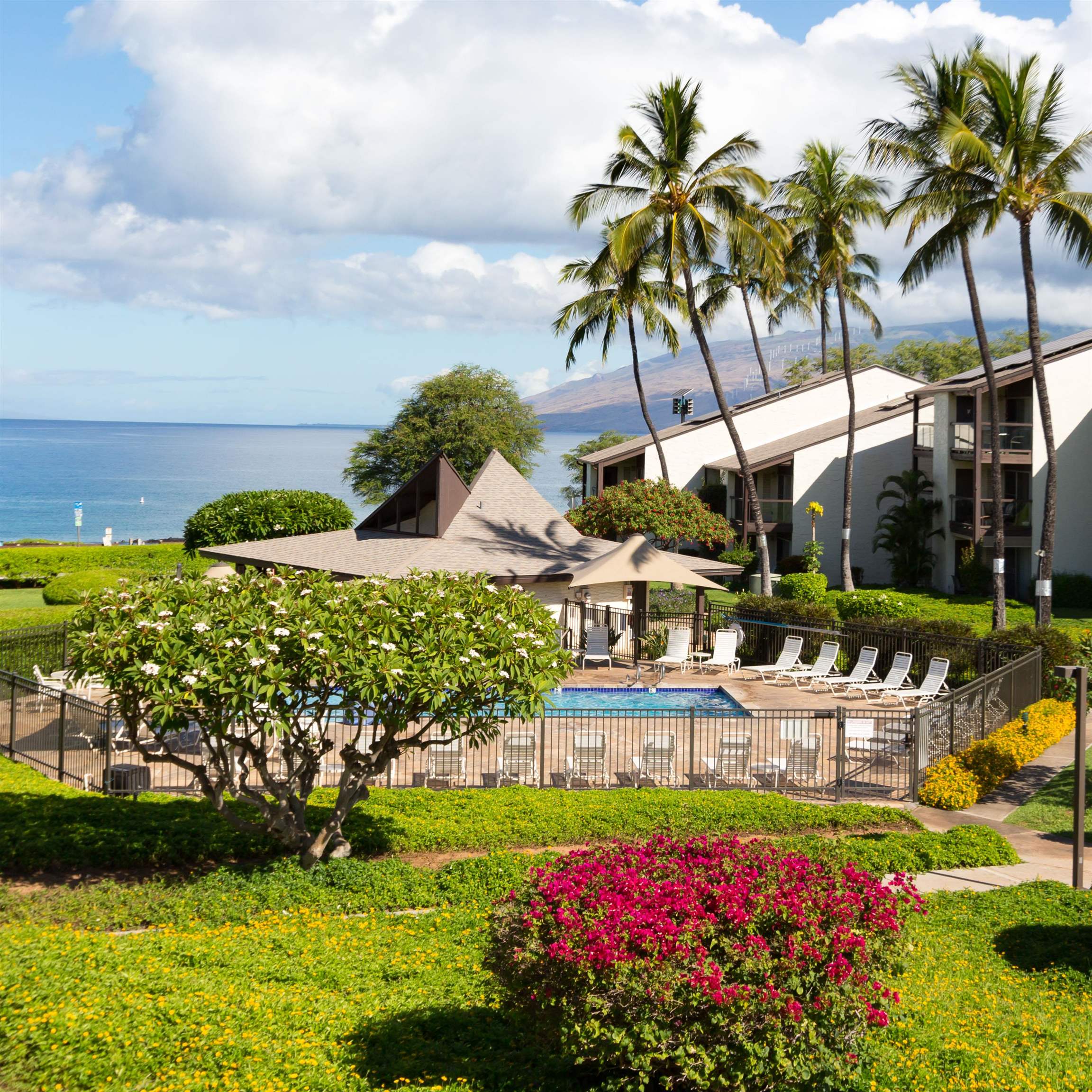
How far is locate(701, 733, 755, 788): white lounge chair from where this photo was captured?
1573 centimetres

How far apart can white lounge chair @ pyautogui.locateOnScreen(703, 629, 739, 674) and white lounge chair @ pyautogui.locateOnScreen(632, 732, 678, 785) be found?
957 cm

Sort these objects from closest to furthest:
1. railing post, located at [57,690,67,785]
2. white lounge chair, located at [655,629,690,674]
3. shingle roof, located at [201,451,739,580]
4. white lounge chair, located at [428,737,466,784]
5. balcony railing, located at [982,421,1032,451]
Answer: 1. railing post, located at [57,690,67,785]
2. white lounge chair, located at [428,737,466,784]
3. white lounge chair, located at [655,629,690,674]
4. shingle roof, located at [201,451,739,580]
5. balcony railing, located at [982,421,1032,451]

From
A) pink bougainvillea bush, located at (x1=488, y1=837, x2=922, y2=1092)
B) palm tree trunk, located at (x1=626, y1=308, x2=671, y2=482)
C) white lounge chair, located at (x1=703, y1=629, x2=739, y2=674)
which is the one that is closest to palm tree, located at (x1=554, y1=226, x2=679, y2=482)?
palm tree trunk, located at (x1=626, y1=308, x2=671, y2=482)

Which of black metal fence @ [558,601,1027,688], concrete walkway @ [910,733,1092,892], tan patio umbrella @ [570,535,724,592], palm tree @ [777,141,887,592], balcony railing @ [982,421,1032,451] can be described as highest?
palm tree @ [777,141,887,592]

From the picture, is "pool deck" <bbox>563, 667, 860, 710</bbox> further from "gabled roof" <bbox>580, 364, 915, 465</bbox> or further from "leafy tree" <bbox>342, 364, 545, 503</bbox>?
"leafy tree" <bbox>342, 364, 545, 503</bbox>

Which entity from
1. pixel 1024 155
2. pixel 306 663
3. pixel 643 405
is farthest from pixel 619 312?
pixel 306 663

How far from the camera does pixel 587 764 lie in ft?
51.8

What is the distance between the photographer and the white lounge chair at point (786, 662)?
24.6 metres

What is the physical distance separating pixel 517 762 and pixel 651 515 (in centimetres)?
1889

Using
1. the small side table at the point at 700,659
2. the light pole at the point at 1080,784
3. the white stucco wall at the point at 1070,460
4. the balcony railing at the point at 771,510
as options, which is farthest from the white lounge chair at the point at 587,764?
the balcony railing at the point at 771,510

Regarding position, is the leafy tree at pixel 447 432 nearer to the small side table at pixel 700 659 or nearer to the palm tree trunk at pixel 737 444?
the palm tree trunk at pixel 737 444

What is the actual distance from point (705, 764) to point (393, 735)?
23.1 feet

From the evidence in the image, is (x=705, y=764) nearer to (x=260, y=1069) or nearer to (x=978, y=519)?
(x=260, y=1069)

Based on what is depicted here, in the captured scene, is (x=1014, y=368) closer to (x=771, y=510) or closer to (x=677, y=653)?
(x=771, y=510)
